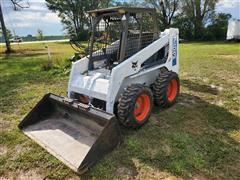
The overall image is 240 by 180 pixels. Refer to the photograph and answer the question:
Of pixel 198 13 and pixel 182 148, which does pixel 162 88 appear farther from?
pixel 198 13

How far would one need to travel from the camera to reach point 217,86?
6.45 metres

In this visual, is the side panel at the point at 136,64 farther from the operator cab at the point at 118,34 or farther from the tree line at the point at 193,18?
the tree line at the point at 193,18

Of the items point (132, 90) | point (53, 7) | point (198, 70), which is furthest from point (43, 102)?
point (53, 7)

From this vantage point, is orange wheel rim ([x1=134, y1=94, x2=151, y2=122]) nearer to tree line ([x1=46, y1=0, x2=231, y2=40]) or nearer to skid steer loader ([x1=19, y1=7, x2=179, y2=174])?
skid steer loader ([x1=19, y1=7, x2=179, y2=174])

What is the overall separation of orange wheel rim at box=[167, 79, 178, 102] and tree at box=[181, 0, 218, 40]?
27.0 meters

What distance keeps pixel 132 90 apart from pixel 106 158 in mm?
1058

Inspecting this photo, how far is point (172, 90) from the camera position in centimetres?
498

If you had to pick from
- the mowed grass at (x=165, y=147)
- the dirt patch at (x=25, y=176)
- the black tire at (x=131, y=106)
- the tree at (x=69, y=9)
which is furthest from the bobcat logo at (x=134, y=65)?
the tree at (x=69, y=9)

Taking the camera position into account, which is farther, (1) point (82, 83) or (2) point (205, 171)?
(1) point (82, 83)

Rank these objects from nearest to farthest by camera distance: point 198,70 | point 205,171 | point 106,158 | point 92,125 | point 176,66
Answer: point 205,171 < point 106,158 < point 92,125 < point 176,66 < point 198,70

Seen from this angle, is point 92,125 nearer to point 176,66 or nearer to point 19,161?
point 19,161

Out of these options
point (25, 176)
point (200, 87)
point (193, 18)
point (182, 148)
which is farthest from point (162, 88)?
point (193, 18)

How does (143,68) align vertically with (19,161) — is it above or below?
above

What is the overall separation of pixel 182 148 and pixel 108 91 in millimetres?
1317
